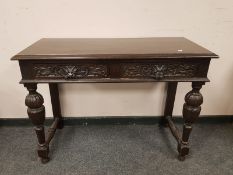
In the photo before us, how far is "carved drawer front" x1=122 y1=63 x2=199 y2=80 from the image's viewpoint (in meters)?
1.11

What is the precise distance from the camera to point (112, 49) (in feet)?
3.74

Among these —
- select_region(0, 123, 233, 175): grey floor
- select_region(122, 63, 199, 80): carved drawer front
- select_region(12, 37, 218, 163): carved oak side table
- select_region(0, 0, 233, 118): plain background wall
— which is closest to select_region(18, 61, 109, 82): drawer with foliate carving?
select_region(12, 37, 218, 163): carved oak side table

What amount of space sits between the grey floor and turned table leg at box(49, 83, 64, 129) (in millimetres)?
78

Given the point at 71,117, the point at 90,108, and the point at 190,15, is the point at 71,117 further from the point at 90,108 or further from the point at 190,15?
the point at 190,15

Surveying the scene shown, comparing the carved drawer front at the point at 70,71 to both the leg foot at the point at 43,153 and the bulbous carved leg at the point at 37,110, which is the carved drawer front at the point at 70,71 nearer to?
the bulbous carved leg at the point at 37,110

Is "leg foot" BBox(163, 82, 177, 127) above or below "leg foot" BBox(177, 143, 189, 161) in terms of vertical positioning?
above

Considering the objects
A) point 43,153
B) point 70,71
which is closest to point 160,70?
point 70,71

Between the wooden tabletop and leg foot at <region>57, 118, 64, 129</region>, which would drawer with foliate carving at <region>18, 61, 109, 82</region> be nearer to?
the wooden tabletop

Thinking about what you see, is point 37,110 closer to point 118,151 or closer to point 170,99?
point 118,151

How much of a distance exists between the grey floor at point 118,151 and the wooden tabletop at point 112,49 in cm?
68

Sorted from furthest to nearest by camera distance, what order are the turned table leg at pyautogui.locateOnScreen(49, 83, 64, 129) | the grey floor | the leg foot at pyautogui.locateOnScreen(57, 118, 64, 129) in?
1. the leg foot at pyautogui.locateOnScreen(57, 118, 64, 129)
2. the turned table leg at pyautogui.locateOnScreen(49, 83, 64, 129)
3. the grey floor

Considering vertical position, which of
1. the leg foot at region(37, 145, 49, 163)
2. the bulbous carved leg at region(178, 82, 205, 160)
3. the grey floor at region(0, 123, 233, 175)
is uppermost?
the bulbous carved leg at region(178, 82, 205, 160)

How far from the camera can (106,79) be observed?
1.12m

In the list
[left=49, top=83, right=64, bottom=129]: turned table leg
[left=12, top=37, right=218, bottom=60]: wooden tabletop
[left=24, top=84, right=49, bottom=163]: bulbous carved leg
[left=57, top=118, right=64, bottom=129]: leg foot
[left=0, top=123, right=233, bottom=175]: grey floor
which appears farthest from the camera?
[left=57, top=118, right=64, bottom=129]: leg foot
